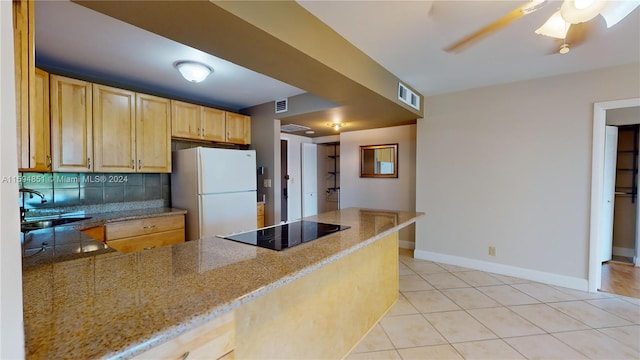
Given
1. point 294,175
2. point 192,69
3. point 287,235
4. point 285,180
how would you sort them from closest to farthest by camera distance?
point 287,235, point 192,69, point 285,180, point 294,175

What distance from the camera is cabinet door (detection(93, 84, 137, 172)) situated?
8.37 feet

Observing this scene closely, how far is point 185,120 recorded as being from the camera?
10.4ft

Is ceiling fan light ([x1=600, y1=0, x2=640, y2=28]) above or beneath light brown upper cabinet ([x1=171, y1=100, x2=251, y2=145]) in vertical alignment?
above

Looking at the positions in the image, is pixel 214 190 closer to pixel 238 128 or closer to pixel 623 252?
pixel 238 128

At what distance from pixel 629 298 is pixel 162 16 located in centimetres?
442

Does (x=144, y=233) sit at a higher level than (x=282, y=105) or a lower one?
lower

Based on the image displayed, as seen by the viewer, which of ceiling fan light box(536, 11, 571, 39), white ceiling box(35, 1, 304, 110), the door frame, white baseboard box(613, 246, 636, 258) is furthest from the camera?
white baseboard box(613, 246, 636, 258)

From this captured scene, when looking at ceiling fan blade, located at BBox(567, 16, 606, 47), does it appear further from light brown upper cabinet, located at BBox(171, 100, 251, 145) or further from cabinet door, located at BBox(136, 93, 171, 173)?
cabinet door, located at BBox(136, 93, 171, 173)

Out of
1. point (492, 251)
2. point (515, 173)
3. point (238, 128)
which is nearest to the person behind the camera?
point (515, 173)

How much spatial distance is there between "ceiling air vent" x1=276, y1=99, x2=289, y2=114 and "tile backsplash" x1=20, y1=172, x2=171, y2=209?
1.62m

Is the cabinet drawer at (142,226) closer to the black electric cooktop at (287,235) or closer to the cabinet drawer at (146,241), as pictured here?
the cabinet drawer at (146,241)

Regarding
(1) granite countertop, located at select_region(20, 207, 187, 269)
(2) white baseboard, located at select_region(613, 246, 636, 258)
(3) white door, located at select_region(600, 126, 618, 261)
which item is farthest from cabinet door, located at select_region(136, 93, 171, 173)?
(2) white baseboard, located at select_region(613, 246, 636, 258)

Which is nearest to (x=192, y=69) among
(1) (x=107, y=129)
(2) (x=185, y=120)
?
(2) (x=185, y=120)

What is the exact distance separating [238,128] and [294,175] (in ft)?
A: 6.27
